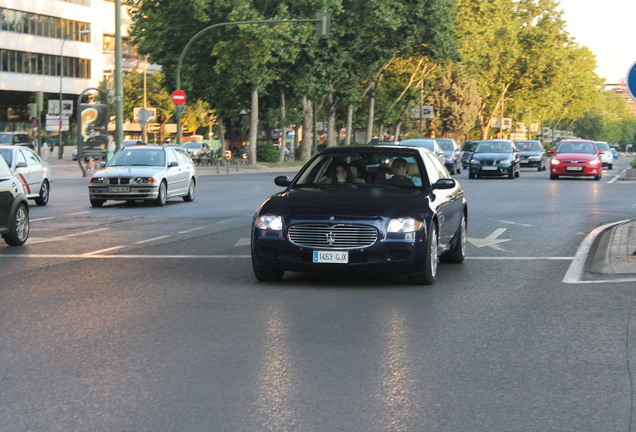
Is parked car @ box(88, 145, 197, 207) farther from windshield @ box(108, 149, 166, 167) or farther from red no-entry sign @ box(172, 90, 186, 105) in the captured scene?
red no-entry sign @ box(172, 90, 186, 105)

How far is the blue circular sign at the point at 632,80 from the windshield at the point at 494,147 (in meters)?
29.2

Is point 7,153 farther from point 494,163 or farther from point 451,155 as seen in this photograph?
point 451,155

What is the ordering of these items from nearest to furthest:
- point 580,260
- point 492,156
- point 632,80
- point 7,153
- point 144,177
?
point 580,260 < point 632,80 < point 144,177 < point 7,153 < point 492,156

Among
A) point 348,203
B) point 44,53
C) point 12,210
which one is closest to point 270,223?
point 348,203

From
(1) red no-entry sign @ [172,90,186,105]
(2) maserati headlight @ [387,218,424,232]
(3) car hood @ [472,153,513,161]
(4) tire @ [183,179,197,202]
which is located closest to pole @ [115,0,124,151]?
(1) red no-entry sign @ [172,90,186,105]

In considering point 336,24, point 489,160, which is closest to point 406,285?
point 489,160

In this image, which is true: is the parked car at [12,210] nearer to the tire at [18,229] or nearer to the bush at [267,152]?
the tire at [18,229]

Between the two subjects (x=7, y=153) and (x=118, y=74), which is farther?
(x=118, y=74)

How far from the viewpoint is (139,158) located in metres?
26.7

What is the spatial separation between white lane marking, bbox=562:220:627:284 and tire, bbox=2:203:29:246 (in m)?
7.64

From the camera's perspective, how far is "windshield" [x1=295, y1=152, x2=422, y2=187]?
12.1 metres

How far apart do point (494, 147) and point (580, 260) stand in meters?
30.8

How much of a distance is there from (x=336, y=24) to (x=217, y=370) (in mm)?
54088

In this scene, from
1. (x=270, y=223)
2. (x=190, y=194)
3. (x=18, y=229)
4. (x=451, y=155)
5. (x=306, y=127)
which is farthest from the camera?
(x=306, y=127)
